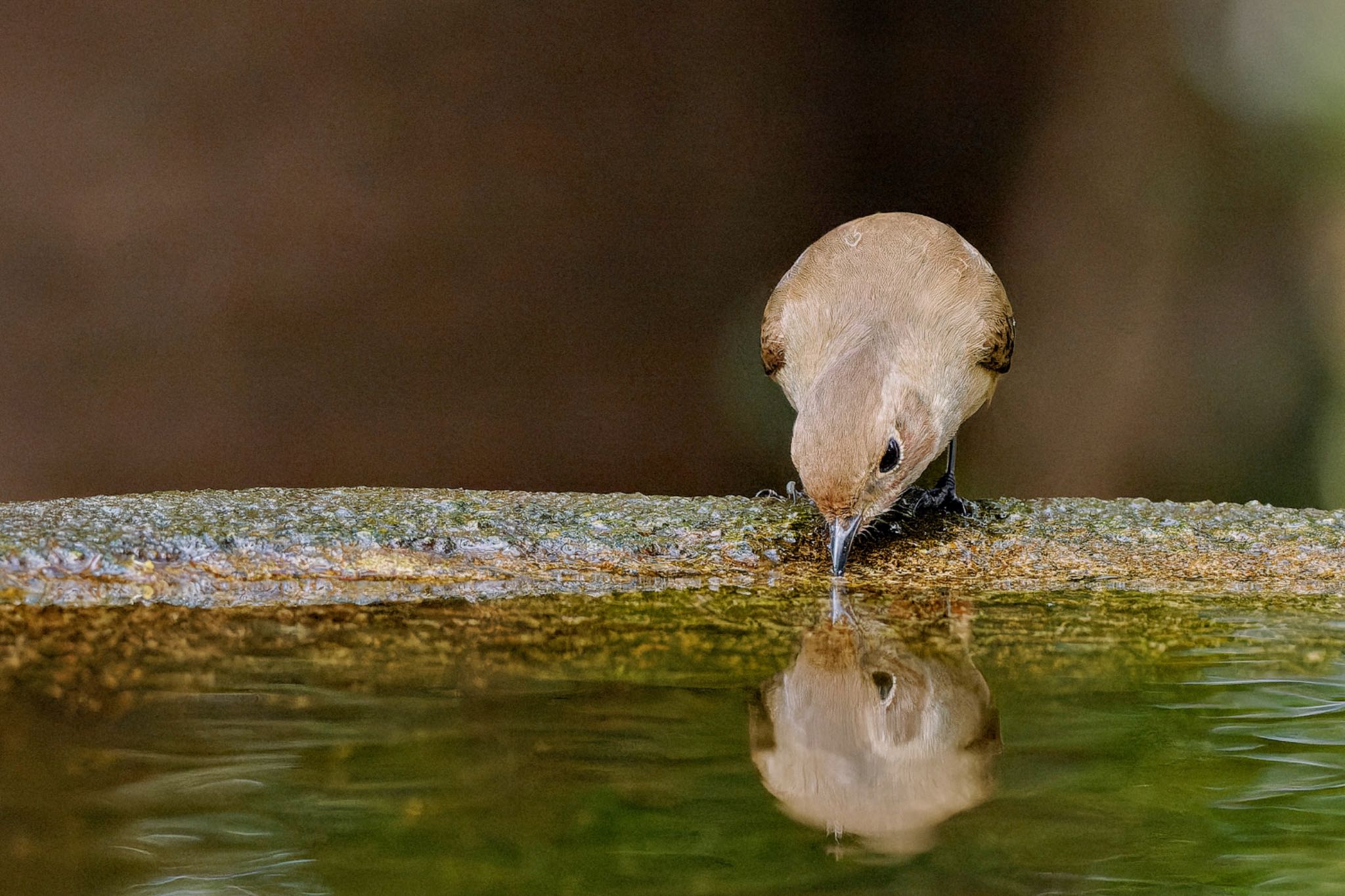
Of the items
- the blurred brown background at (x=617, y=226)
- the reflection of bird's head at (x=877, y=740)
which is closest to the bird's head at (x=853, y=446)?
the reflection of bird's head at (x=877, y=740)

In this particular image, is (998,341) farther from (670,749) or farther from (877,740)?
(670,749)

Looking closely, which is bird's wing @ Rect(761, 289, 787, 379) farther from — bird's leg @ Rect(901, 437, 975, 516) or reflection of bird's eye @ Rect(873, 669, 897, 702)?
reflection of bird's eye @ Rect(873, 669, 897, 702)

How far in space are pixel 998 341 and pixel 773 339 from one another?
0.72 metres

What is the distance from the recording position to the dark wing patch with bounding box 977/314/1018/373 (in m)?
4.10

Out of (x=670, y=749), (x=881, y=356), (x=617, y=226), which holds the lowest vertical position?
(x=670, y=749)

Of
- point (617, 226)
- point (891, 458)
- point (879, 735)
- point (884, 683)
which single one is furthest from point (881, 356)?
point (617, 226)

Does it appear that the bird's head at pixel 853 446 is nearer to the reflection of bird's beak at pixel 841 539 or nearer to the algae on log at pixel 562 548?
the reflection of bird's beak at pixel 841 539

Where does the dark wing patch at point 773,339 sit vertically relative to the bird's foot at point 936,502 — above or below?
above

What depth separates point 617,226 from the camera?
7836mm

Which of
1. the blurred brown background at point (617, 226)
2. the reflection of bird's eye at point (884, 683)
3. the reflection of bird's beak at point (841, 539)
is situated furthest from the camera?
the blurred brown background at point (617, 226)

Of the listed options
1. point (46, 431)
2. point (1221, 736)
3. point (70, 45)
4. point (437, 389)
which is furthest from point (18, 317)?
point (1221, 736)

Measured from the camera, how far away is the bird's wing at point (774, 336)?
425 centimetres

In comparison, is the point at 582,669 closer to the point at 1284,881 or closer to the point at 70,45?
the point at 1284,881

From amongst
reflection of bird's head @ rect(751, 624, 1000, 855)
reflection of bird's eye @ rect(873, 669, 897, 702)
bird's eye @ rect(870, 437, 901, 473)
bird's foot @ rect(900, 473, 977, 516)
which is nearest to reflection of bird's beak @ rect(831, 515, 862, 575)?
bird's eye @ rect(870, 437, 901, 473)
